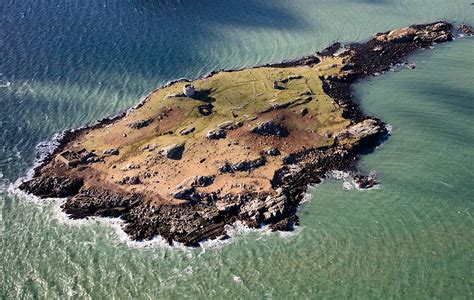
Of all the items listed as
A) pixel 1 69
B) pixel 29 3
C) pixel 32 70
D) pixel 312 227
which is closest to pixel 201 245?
→ pixel 312 227

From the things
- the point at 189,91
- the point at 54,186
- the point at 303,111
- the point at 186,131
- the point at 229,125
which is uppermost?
the point at 303,111

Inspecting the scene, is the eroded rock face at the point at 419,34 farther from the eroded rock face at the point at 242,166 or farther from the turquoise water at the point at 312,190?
the eroded rock face at the point at 242,166

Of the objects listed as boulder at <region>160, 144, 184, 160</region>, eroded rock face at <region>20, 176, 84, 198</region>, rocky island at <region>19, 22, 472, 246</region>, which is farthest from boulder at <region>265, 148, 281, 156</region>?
eroded rock face at <region>20, 176, 84, 198</region>

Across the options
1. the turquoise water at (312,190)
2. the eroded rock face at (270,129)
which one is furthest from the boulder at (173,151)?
the turquoise water at (312,190)

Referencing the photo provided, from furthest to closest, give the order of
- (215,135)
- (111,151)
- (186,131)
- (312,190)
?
(186,131), (215,135), (111,151), (312,190)

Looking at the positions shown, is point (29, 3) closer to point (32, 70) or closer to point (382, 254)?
point (32, 70)

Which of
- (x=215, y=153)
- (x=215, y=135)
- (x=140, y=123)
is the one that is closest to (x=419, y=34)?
(x=215, y=135)

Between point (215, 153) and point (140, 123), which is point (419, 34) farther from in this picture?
point (140, 123)
